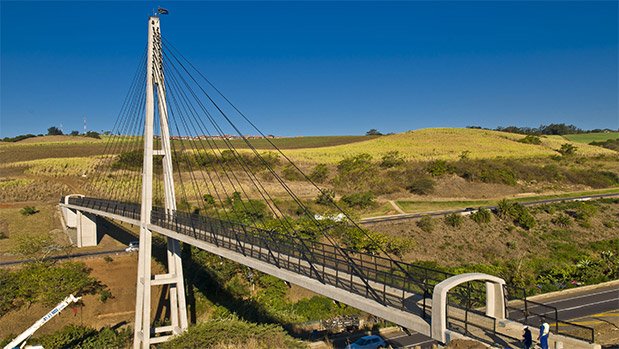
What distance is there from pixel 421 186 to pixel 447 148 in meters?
38.9

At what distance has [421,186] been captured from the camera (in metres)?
59.8

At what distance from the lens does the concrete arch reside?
11344mm

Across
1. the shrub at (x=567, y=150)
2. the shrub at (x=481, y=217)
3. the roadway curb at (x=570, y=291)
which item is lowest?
the roadway curb at (x=570, y=291)

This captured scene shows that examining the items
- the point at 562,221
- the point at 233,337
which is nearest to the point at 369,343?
the point at 233,337

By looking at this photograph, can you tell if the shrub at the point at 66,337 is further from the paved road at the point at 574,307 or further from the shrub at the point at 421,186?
the shrub at the point at 421,186

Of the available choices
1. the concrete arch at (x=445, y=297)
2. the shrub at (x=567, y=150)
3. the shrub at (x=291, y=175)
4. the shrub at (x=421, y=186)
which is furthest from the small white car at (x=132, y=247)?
the shrub at (x=567, y=150)

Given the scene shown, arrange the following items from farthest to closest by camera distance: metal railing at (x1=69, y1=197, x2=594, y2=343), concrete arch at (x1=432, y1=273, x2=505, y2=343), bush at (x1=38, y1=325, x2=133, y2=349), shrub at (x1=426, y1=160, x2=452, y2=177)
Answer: shrub at (x1=426, y1=160, x2=452, y2=177) → bush at (x1=38, y1=325, x2=133, y2=349) → metal railing at (x1=69, y1=197, x2=594, y2=343) → concrete arch at (x1=432, y1=273, x2=505, y2=343)

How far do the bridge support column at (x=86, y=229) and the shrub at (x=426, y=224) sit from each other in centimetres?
3053

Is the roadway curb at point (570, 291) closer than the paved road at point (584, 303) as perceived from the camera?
No

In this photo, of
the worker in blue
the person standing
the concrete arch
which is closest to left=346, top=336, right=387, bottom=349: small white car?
the concrete arch

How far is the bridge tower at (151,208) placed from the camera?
24.9m

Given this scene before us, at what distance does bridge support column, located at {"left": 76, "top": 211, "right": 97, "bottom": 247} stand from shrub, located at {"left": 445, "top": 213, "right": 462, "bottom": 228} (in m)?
33.7

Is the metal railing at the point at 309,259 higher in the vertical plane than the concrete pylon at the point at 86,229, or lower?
higher

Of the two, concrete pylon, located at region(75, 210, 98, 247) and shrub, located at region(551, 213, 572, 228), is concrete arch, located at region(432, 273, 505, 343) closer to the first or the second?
concrete pylon, located at region(75, 210, 98, 247)
